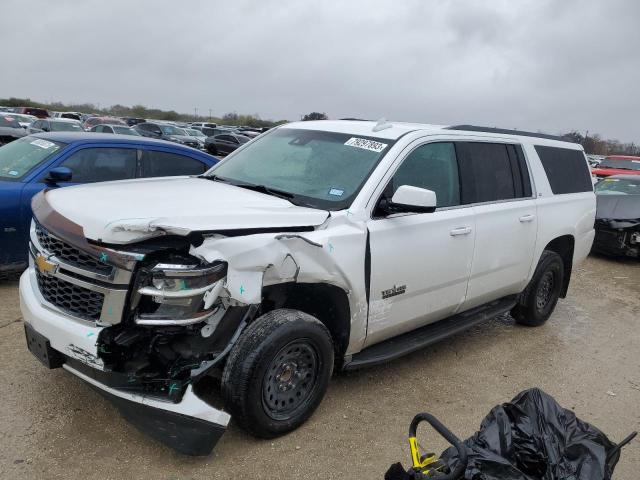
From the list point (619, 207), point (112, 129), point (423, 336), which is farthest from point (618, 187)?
point (112, 129)

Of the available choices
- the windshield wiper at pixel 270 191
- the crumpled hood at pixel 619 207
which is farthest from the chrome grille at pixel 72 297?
the crumpled hood at pixel 619 207

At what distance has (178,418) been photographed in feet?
9.09

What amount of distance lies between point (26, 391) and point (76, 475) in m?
1.03

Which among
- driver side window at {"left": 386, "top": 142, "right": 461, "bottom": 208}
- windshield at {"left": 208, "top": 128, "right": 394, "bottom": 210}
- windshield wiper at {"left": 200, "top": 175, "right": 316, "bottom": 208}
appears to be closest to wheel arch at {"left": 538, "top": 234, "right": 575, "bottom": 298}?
driver side window at {"left": 386, "top": 142, "right": 461, "bottom": 208}

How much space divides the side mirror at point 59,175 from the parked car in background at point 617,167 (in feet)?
51.4

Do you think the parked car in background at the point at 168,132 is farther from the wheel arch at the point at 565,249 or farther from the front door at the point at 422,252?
the front door at the point at 422,252

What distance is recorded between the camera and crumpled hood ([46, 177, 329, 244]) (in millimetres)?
2746

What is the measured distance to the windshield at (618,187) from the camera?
10436 mm

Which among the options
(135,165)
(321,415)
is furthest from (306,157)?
(135,165)

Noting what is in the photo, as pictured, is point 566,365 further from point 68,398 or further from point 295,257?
point 68,398

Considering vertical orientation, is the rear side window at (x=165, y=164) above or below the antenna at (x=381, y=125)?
below

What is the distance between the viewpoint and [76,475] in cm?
286

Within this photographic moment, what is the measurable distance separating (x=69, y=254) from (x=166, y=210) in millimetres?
589

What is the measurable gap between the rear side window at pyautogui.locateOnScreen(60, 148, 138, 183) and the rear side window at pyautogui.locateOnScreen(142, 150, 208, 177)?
0.13 meters
